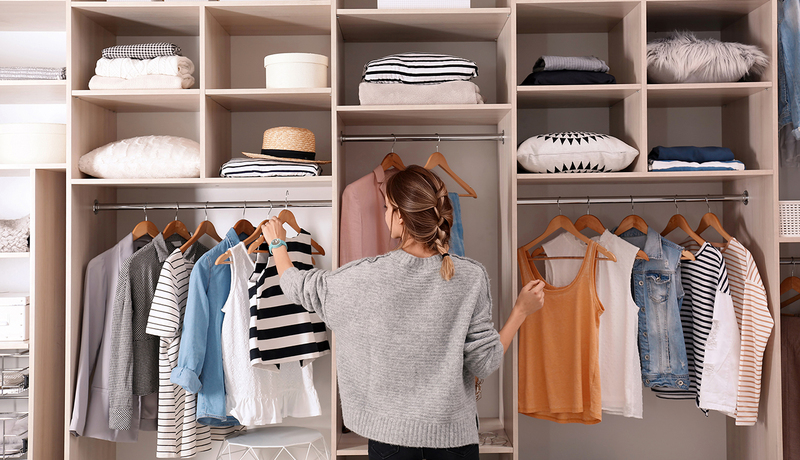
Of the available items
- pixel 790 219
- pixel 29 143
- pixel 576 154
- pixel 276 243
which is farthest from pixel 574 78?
pixel 29 143

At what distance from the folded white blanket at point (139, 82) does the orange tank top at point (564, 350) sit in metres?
1.62

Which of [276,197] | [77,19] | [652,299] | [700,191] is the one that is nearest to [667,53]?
[700,191]

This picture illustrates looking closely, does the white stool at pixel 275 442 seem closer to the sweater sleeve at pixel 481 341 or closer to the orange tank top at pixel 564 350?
the orange tank top at pixel 564 350

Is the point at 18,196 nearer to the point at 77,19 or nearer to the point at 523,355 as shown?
the point at 77,19

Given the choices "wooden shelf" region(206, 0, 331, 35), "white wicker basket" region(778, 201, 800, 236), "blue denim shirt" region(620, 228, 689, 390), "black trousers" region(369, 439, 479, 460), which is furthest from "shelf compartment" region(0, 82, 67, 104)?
"white wicker basket" region(778, 201, 800, 236)

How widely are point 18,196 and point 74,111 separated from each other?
70cm

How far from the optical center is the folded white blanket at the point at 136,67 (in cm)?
223

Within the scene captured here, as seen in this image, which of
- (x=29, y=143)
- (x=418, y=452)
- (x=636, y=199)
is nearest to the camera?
(x=418, y=452)

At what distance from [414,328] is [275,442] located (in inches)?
44.7

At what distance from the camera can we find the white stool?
7.54ft

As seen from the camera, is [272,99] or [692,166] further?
[272,99]

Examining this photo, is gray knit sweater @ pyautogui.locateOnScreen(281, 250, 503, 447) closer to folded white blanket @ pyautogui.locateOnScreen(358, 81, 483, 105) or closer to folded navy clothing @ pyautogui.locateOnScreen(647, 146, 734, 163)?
folded white blanket @ pyautogui.locateOnScreen(358, 81, 483, 105)

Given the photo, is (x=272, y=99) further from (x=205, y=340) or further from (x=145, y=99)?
(x=205, y=340)

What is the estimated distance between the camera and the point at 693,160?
7.11 feet
